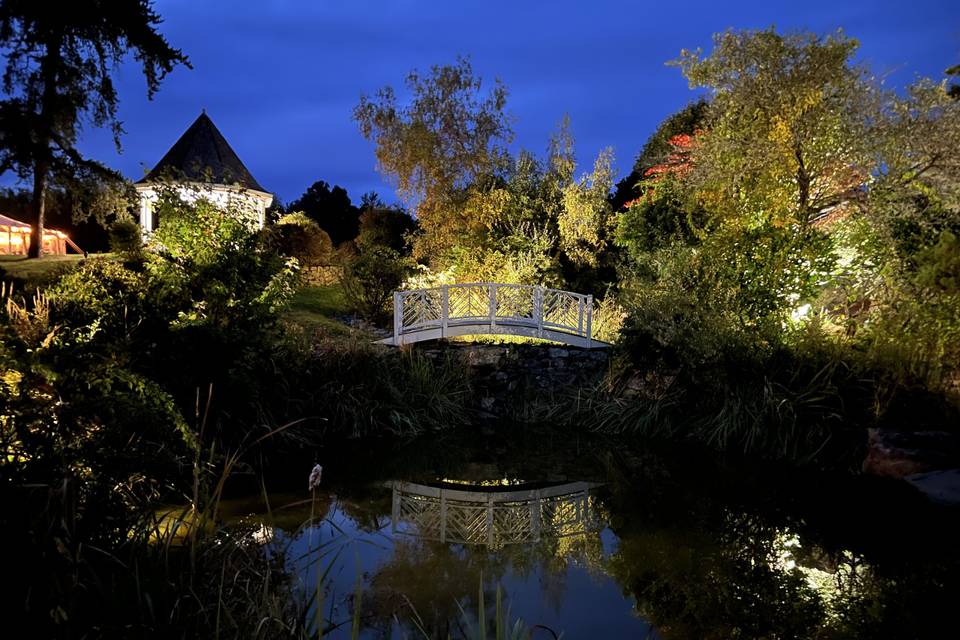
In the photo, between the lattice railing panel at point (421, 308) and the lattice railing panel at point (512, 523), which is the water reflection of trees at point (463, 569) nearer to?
the lattice railing panel at point (512, 523)

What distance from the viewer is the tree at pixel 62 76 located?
12.5 metres

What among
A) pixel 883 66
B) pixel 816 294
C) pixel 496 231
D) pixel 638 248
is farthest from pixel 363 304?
pixel 883 66

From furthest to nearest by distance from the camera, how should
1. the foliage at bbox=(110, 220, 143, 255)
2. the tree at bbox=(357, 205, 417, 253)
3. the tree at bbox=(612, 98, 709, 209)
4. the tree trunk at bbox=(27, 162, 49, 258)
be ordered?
the tree at bbox=(357, 205, 417, 253)
the tree at bbox=(612, 98, 709, 209)
the foliage at bbox=(110, 220, 143, 255)
the tree trunk at bbox=(27, 162, 49, 258)

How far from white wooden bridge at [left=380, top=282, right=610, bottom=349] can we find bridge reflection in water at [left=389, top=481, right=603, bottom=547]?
4.51 metres

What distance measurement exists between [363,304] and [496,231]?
4.46 meters

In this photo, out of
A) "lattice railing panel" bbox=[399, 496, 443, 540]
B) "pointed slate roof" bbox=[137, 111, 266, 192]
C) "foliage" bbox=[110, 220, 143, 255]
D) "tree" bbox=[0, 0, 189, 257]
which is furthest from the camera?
"pointed slate roof" bbox=[137, 111, 266, 192]

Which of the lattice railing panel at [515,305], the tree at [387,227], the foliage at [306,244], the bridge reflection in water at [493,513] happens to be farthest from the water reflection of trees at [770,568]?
the tree at [387,227]

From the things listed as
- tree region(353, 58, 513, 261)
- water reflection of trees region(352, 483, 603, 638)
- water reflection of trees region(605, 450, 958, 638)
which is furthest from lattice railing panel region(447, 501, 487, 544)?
tree region(353, 58, 513, 261)

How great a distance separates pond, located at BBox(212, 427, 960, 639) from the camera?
356cm

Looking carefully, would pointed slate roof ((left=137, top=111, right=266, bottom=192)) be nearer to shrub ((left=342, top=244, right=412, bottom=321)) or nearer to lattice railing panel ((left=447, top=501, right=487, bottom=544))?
shrub ((left=342, top=244, right=412, bottom=321))

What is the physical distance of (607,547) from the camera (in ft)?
15.6

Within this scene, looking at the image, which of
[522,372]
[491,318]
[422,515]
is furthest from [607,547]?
[491,318]

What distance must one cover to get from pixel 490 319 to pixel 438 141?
21.3 feet

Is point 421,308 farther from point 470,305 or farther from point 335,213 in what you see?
point 335,213
